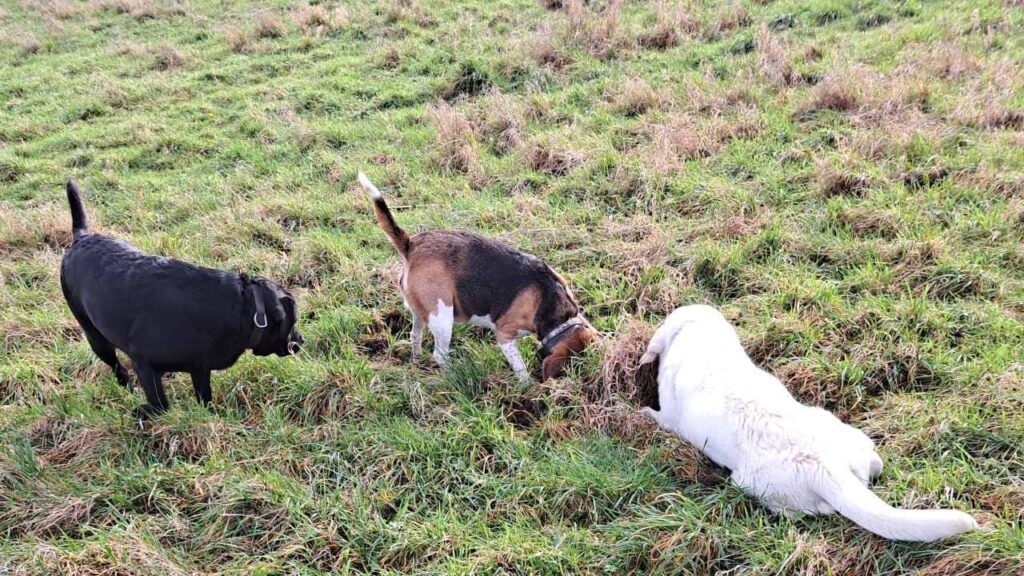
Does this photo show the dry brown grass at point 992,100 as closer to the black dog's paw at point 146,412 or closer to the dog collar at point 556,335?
the dog collar at point 556,335

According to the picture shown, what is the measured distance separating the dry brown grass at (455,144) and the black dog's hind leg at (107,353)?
3.57m

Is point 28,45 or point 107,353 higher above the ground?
point 28,45

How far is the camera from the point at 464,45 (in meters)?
9.96

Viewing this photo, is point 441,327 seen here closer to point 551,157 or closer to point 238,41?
point 551,157

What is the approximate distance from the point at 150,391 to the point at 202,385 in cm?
27

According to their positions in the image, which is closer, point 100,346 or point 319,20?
point 100,346

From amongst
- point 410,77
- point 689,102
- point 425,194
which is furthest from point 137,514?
point 410,77

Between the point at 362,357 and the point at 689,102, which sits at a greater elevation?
the point at 689,102

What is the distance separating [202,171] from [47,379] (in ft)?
13.2

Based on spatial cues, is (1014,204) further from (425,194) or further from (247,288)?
(247,288)

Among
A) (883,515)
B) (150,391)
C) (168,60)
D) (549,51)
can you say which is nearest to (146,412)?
(150,391)

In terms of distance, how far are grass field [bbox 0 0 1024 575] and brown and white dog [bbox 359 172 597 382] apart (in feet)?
0.79

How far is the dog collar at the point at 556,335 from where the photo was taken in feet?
13.4

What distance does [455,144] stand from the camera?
7082 mm
